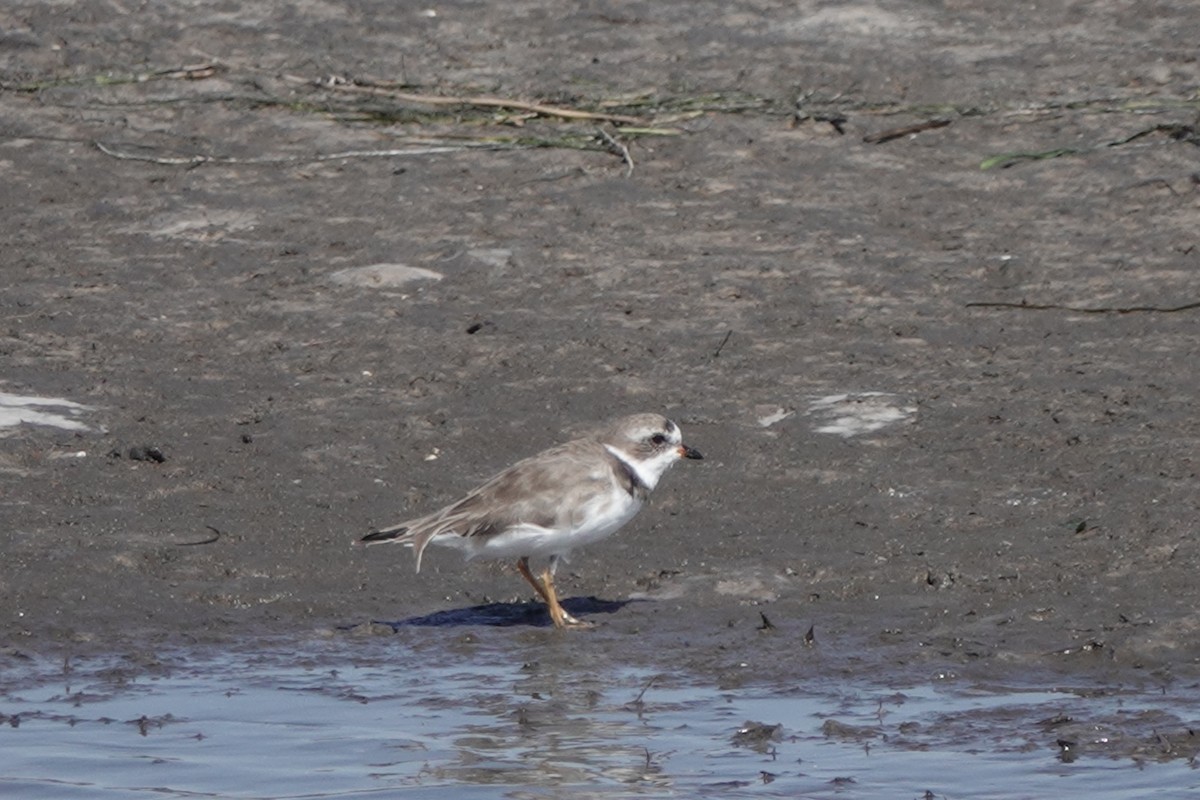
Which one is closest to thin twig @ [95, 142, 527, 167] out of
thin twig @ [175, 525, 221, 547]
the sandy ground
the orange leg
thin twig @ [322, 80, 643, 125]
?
the sandy ground

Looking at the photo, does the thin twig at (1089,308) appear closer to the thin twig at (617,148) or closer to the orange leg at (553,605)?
the thin twig at (617,148)

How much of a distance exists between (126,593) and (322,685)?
112 centimetres

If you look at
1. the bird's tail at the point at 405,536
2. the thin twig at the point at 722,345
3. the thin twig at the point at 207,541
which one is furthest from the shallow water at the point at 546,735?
the thin twig at the point at 722,345

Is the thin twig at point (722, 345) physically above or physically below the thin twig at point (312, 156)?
below

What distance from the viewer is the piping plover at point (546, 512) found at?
26.1ft

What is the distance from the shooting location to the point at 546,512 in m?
7.95

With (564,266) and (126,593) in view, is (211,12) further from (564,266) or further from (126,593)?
(126,593)

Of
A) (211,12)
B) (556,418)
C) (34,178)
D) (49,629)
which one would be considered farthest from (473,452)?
(211,12)

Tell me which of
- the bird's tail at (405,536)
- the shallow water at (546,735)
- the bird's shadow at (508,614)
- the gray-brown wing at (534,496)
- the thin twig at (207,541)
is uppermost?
the gray-brown wing at (534,496)

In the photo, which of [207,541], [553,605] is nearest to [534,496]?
[553,605]

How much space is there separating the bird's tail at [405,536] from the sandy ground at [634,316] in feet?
1.06

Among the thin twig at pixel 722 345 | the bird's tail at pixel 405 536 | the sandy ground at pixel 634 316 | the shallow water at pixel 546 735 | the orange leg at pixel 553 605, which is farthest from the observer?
the thin twig at pixel 722 345

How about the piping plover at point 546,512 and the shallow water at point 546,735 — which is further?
the piping plover at point 546,512

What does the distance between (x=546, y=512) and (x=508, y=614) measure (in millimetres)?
573
